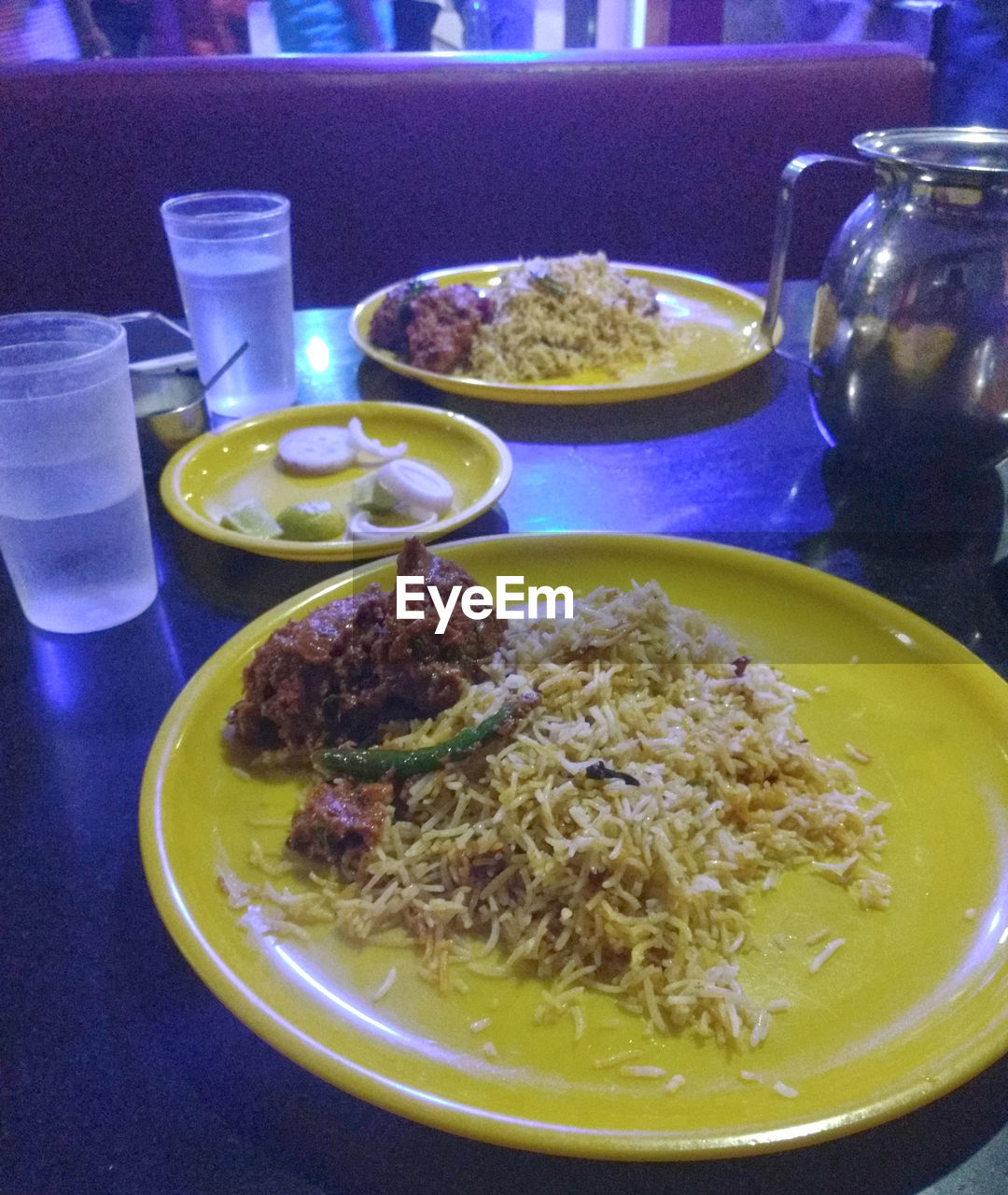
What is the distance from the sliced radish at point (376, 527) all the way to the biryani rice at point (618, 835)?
1.26 ft

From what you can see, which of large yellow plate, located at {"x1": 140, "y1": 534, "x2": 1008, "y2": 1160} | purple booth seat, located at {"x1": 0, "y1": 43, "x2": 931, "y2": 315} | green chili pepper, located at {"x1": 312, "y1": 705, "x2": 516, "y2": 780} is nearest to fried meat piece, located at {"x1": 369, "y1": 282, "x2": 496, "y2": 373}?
large yellow plate, located at {"x1": 140, "y1": 534, "x2": 1008, "y2": 1160}

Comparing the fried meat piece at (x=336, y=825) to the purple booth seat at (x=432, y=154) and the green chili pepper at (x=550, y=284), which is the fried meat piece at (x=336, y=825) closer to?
the green chili pepper at (x=550, y=284)

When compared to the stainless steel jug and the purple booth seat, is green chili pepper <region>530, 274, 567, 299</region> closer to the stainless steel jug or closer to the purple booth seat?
the stainless steel jug

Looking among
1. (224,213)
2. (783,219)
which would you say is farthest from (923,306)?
(224,213)

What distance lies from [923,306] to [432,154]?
260 centimetres

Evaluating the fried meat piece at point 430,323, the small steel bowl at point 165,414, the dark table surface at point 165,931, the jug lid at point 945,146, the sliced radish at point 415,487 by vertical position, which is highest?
the jug lid at point 945,146

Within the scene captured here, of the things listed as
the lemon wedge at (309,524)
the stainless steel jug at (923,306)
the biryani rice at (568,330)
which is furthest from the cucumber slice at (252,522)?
the stainless steel jug at (923,306)

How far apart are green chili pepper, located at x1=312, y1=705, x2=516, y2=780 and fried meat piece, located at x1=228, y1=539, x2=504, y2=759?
5 cm

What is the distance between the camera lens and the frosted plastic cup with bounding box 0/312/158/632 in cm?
123

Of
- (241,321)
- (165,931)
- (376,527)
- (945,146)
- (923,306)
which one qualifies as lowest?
(165,931)

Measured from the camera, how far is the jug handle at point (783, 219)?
169 centimetres

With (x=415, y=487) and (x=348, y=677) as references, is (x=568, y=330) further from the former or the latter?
(x=348, y=677)

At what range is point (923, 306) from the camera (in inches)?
57.7

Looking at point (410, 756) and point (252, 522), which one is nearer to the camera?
point (410, 756)
